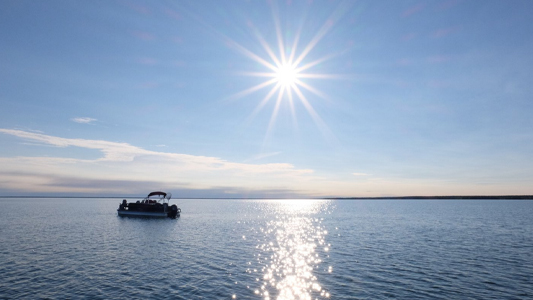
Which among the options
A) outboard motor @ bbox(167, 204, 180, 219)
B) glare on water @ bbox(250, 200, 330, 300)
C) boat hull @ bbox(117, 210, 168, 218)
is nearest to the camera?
glare on water @ bbox(250, 200, 330, 300)

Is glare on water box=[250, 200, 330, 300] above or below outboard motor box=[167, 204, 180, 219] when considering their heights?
below

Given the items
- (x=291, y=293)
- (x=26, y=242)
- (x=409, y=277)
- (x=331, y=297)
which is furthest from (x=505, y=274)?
(x=26, y=242)

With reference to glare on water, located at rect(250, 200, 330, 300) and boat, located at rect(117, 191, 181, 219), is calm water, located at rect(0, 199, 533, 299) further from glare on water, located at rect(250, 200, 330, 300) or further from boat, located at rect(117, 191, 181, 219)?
boat, located at rect(117, 191, 181, 219)

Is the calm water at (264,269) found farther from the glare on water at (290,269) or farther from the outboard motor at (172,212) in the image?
the outboard motor at (172,212)

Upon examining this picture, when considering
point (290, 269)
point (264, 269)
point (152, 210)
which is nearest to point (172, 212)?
point (152, 210)

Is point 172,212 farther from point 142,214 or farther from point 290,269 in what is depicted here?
point 290,269

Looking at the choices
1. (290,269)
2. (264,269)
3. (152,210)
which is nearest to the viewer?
(264,269)

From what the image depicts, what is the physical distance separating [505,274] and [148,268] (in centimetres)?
3288

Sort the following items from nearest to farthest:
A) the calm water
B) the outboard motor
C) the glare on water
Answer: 1. the calm water
2. the glare on water
3. the outboard motor

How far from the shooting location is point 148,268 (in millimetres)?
27781

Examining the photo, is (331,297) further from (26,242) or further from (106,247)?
(26,242)

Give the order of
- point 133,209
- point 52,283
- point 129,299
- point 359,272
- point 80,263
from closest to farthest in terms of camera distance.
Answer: point 129,299, point 52,283, point 359,272, point 80,263, point 133,209

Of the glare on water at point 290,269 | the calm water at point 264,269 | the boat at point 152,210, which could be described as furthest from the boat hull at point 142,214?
the glare on water at point 290,269

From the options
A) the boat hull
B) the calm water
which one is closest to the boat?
the boat hull
